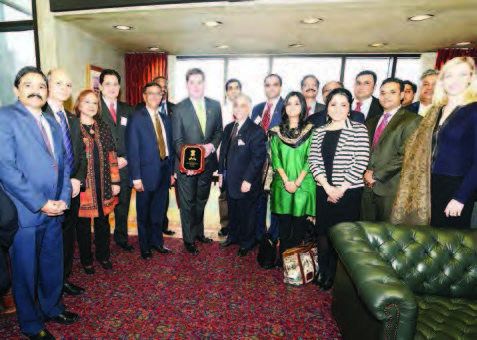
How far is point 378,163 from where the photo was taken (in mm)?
2580

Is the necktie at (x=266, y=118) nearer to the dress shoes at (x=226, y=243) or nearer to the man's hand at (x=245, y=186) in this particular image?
the man's hand at (x=245, y=186)

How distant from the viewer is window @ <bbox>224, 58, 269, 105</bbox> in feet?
25.7

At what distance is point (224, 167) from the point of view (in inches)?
129

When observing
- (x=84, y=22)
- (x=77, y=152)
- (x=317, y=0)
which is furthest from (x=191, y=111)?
(x=84, y=22)

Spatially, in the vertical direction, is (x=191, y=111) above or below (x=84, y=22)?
below

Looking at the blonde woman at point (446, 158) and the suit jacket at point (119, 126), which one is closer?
the blonde woman at point (446, 158)

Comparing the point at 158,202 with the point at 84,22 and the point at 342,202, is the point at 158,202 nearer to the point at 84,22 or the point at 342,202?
the point at 342,202

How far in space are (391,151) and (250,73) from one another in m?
6.11

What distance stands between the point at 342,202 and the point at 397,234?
543mm

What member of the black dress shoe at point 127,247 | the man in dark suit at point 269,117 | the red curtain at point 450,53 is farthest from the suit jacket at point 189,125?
the red curtain at point 450,53

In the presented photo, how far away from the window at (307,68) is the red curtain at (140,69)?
3078 mm

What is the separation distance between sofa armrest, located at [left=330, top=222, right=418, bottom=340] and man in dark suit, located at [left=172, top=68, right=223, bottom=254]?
1895mm

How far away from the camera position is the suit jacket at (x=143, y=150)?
289 cm

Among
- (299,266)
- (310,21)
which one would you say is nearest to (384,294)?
(299,266)
